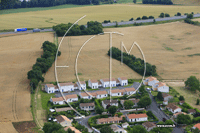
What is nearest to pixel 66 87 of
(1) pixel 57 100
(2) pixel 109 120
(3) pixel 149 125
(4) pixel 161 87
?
(1) pixel 57 100

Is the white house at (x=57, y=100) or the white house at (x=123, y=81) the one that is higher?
the white house at (x=123, y=81)

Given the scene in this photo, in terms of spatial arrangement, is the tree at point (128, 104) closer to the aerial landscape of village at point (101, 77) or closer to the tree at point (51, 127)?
the aerial landscape of village at point (101, 77)

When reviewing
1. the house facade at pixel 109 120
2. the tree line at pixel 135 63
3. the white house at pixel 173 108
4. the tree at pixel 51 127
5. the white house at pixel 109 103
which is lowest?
the house facade at pixel 109 120

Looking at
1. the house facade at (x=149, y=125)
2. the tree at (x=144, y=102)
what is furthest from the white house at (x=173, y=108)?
the house facade at (x=149, y=125)

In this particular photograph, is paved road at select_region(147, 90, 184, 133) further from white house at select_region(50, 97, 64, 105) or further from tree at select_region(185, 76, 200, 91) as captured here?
white house at select_region(50, 97, 64, 105)

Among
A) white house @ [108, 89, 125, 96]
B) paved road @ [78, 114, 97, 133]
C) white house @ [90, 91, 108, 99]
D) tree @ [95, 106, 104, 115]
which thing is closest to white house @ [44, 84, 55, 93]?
white house @ [90, 91, 108, 99]
